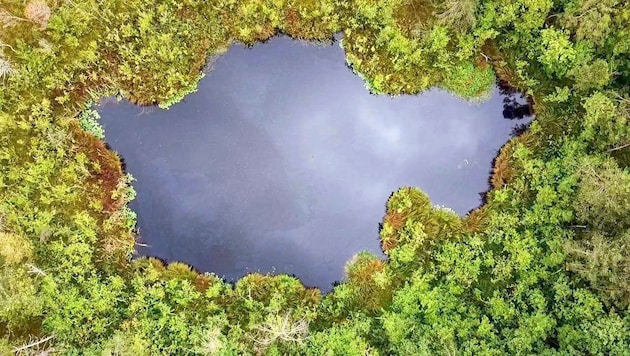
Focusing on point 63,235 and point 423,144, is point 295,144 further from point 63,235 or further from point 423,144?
point 63,235

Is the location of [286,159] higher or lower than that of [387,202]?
higher

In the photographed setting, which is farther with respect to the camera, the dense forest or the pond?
the pond

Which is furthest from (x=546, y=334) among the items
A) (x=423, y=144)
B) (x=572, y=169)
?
(x=423, y=144)

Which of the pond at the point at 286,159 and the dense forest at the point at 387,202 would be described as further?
the pond at the point at 286,159
